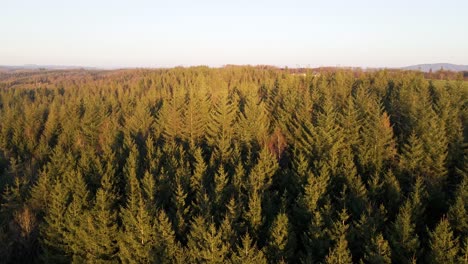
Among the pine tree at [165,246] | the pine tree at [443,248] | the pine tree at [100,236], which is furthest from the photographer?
the pine tree at [100,236]

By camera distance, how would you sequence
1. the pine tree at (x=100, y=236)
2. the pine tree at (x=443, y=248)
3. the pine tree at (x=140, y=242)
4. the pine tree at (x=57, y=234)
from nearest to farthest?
the pine tree at (x=443, y=248) → the pine tree at (x=140, y=242) → the pine tree at (x=100, y=236) → the pine tree at (x=57, y=234)

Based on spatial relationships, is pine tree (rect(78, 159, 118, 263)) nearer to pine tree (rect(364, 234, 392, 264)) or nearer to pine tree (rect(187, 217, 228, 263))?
pine tree (rect(187, 217, 228, 263))

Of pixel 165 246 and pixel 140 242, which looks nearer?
pixel 165 246

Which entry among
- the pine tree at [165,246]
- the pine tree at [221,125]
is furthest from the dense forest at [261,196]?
the pine tree at [221,125]

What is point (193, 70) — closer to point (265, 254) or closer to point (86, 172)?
point (86, 172)

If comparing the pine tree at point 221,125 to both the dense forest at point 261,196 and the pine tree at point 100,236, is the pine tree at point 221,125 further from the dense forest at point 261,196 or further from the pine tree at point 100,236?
the pine tree at point 100,236

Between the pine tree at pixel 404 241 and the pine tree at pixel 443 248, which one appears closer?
the pine tree at pixel 443 248

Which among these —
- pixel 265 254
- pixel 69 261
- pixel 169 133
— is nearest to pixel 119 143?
pixel 169 133

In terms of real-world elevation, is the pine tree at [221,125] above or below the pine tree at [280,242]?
above

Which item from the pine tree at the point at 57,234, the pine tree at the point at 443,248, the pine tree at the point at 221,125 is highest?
the pine tree at the point at 221,125

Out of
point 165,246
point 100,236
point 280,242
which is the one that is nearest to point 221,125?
point 100,236

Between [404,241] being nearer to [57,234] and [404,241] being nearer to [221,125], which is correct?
[57,234]

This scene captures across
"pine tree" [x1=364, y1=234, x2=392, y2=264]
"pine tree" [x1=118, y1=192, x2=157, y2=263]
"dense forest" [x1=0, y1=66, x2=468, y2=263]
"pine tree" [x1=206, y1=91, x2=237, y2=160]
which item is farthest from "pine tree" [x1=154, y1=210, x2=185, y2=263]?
"pine tree" [x1=206, y1=91, x2=237, y2=160]

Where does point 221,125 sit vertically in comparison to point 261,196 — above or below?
above
